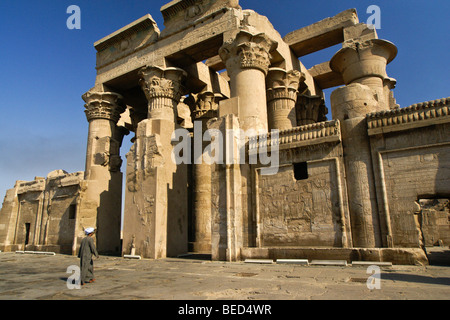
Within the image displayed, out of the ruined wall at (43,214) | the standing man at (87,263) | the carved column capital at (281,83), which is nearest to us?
the standing man at (87,263)

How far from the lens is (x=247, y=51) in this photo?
1146cm

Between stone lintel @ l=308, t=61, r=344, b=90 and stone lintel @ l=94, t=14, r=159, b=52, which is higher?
stone lintel @ l=94, t=14, r=159, b=52

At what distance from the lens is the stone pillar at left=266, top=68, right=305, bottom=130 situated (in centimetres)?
1398

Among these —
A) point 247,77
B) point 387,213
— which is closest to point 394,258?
point 387,213

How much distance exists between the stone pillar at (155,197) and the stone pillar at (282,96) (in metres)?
4.74

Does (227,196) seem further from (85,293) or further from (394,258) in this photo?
(85,293)

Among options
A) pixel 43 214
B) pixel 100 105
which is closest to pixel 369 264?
pixel 100 105

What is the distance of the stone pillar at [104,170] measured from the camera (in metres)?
14.3

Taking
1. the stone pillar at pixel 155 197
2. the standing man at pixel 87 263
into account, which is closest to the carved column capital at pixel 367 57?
the stone pillar at pixel 155 197

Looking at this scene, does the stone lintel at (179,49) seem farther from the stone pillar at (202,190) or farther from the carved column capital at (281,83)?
the carved column capital at (281,83)

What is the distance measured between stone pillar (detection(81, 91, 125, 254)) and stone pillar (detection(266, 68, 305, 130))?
787cm

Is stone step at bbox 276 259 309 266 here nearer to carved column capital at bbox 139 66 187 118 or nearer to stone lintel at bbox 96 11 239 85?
carved column capital at bbox 139 66 187 118

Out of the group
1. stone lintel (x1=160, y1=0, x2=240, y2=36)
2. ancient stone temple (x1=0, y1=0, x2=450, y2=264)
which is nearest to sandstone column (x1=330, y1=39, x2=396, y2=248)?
ancient stone temple (x1=0, y1=0, x2=450, y2=264)

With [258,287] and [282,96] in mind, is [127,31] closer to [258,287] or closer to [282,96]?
[282,96]
